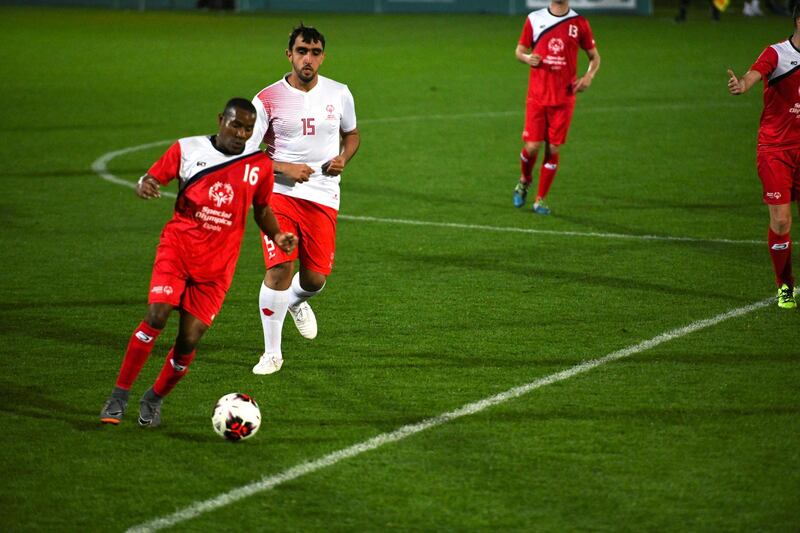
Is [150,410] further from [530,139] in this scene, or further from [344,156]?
[530,139]

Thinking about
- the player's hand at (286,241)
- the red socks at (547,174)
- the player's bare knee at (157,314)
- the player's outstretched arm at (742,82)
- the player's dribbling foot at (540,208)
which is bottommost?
the player's dribbling foot at (540,208)

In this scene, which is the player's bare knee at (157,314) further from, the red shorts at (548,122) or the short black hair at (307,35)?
the red shorts at (548,122)

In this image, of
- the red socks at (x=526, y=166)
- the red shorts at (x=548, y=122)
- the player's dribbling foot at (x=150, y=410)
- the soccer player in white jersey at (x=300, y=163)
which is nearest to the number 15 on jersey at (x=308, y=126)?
the soccer player in white jersey at (x=300, y=163)

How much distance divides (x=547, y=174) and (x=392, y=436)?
24.2 feet

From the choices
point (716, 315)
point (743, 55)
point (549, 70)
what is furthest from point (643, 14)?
point (716, 315)

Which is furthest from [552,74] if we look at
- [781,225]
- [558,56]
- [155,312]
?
[155,312]

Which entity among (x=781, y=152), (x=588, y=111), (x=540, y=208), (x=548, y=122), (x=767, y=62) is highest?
(x=767, y=62)

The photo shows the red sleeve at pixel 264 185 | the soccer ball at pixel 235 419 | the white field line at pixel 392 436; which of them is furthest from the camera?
the red sleeve at pixel 264 185

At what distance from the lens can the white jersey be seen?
26.8 feet

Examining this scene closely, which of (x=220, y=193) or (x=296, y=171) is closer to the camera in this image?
(x=220, y=193)

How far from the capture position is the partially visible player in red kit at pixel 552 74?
13.6 meters

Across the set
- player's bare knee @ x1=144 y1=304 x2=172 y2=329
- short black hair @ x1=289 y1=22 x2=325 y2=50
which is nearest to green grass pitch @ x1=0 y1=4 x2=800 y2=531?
player's bare knee @ x1=144 y1=304 x2=172 y2=329

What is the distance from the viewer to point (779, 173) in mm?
9570

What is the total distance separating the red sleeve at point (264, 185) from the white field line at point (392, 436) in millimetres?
1529
